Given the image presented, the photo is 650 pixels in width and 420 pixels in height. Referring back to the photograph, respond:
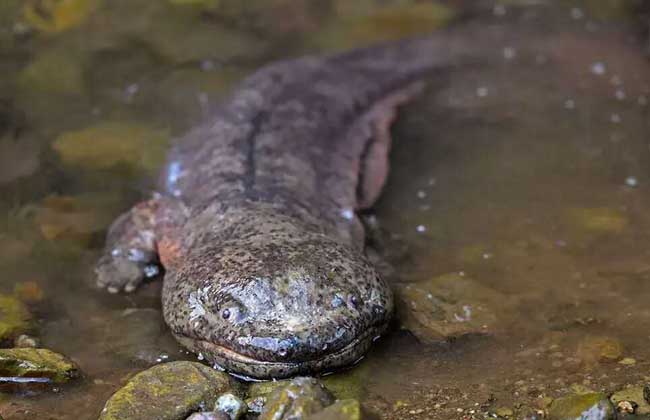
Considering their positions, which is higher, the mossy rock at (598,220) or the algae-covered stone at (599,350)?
the algae-covered stone at (599,350)

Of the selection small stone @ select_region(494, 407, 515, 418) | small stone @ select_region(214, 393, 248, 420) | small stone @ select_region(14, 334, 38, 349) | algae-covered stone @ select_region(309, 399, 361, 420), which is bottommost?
small stone @ select_region(14, 334, 38, 349)

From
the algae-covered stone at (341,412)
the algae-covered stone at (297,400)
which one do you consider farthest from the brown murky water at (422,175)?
the algae-covered stone at (341,412)

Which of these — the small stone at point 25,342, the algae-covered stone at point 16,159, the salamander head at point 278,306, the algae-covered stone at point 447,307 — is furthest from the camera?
the algae-covered stone at point 16,159

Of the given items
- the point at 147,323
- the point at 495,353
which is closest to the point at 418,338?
the point at 495,353

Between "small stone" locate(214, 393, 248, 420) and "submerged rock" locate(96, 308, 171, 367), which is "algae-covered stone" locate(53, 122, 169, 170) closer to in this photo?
"submerged rock" locate(96, 308, 171, 367)

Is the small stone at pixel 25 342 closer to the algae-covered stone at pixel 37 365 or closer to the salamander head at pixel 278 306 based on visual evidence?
the algae-covered stone at pixel 37 365

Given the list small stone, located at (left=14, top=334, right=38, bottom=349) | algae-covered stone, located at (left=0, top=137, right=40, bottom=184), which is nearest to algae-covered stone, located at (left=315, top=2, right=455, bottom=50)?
algae-covered stone, located at (left=0, top=137, right=40, bottom=184)
